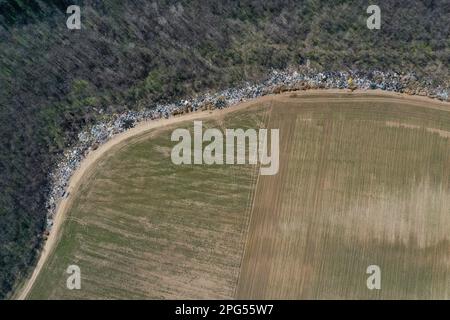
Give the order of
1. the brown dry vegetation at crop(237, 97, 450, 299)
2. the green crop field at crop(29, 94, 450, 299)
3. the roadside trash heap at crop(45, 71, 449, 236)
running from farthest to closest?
the roadside trash heap at crop(45, 71, 449, 236), the green crop field at crop(29, 94, 450, 299), the brown dry vegetation at crop(237, 97, 450, 299)

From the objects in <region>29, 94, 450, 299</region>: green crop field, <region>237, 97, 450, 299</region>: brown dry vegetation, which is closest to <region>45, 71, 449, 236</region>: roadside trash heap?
<region>29, 94, 450, 299</region>: green crop field

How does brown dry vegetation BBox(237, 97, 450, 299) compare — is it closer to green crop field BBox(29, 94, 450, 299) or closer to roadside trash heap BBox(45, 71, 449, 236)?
green crop field BBox(29, 94, 450, 299)

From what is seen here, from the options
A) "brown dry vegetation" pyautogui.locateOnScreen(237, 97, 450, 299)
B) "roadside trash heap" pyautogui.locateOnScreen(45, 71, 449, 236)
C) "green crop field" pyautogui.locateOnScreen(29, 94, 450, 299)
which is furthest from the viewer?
"roadside trash heap" pyautogui.locateOnScreen(45, 71, 449, 236)

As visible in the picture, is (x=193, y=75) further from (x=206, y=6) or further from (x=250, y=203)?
(x=250, y=203)

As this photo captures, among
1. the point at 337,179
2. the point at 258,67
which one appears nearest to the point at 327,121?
the point at 337,179

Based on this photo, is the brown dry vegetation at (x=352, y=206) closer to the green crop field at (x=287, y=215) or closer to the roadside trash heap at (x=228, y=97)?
the green crop field at (x=287, y=215)
